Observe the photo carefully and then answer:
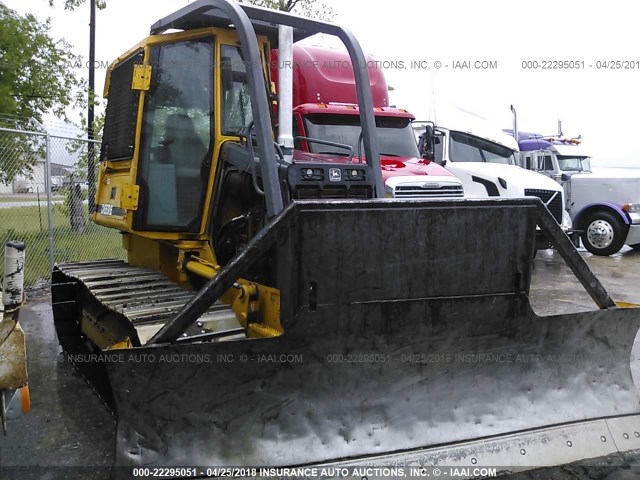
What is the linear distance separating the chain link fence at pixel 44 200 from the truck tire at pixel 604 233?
10.3 metres

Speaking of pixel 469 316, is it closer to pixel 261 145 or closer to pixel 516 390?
pixel 516 390

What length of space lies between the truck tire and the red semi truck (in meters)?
6.47

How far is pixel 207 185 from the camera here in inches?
161

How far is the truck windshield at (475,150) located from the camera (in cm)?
1093

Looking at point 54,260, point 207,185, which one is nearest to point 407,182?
point 207,185

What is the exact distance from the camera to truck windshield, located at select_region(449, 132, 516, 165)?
10.9 metres

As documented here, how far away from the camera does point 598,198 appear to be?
516 inches

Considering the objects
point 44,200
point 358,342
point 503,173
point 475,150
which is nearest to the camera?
point 358,342

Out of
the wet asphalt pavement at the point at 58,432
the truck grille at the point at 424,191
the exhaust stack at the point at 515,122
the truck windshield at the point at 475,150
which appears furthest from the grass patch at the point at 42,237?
the exhaust stack at the point at 515,122

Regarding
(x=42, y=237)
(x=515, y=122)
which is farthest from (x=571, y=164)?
(x=42, y=237)

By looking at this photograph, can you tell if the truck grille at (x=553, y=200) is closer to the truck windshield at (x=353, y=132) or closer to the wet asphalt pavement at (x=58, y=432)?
the truck windshield at (x=353, y=132)

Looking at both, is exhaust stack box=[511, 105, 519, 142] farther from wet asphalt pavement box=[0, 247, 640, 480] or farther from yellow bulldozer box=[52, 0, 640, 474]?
yellow bulldozer box=[52, 0, 640, 474]

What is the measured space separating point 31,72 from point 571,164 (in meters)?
12.8

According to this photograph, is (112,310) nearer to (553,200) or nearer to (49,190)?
(49,190)
